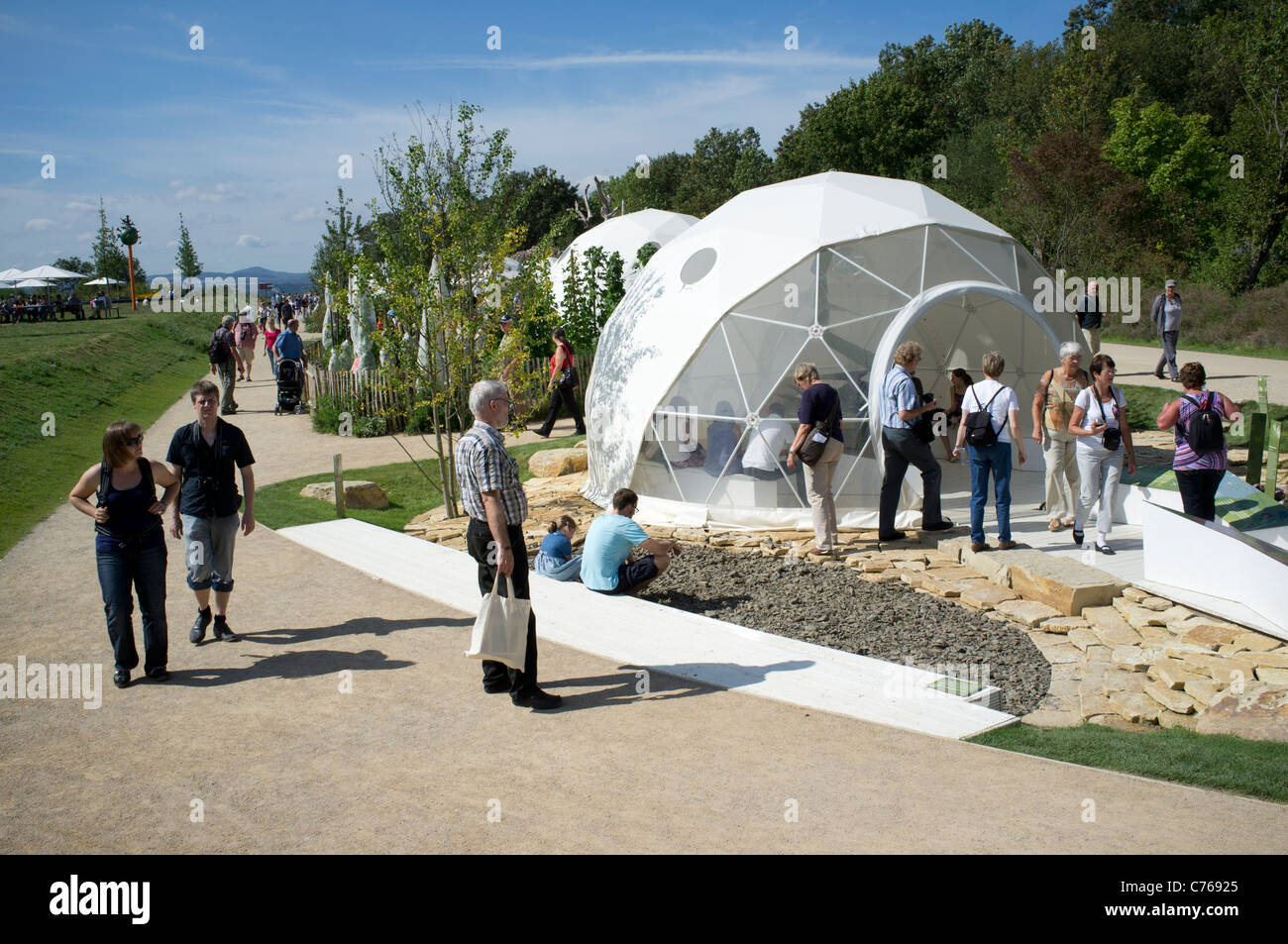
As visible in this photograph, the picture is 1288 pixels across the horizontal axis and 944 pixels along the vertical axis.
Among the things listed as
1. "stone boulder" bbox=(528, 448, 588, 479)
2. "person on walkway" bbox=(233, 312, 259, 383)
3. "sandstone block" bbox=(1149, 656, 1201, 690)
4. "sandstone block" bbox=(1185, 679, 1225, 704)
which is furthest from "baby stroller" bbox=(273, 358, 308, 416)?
"sandstone block" bbox=(1185, 679, 1225, 704)

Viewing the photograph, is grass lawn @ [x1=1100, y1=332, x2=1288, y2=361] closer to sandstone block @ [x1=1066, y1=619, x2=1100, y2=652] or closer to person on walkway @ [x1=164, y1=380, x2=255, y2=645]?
sandstone block @ [x1=1066, y1=619, x2=1100, y2=652]

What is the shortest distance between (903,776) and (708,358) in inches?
272

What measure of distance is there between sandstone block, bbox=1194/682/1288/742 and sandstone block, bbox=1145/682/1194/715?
0.59 feet

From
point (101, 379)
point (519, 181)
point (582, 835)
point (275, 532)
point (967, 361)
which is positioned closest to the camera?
point (582, 835)

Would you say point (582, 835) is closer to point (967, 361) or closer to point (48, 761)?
point (48, 761)

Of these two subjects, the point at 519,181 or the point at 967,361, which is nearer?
the point at 967,361

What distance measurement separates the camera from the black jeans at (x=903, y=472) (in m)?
9.95

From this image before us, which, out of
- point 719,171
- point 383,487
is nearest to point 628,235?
point 383,487

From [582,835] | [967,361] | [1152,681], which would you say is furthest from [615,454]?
[582,835]

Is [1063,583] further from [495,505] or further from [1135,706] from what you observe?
[495,505]

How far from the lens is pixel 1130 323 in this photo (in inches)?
1160

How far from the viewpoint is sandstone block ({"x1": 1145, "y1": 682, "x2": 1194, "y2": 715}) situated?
6.18 m
